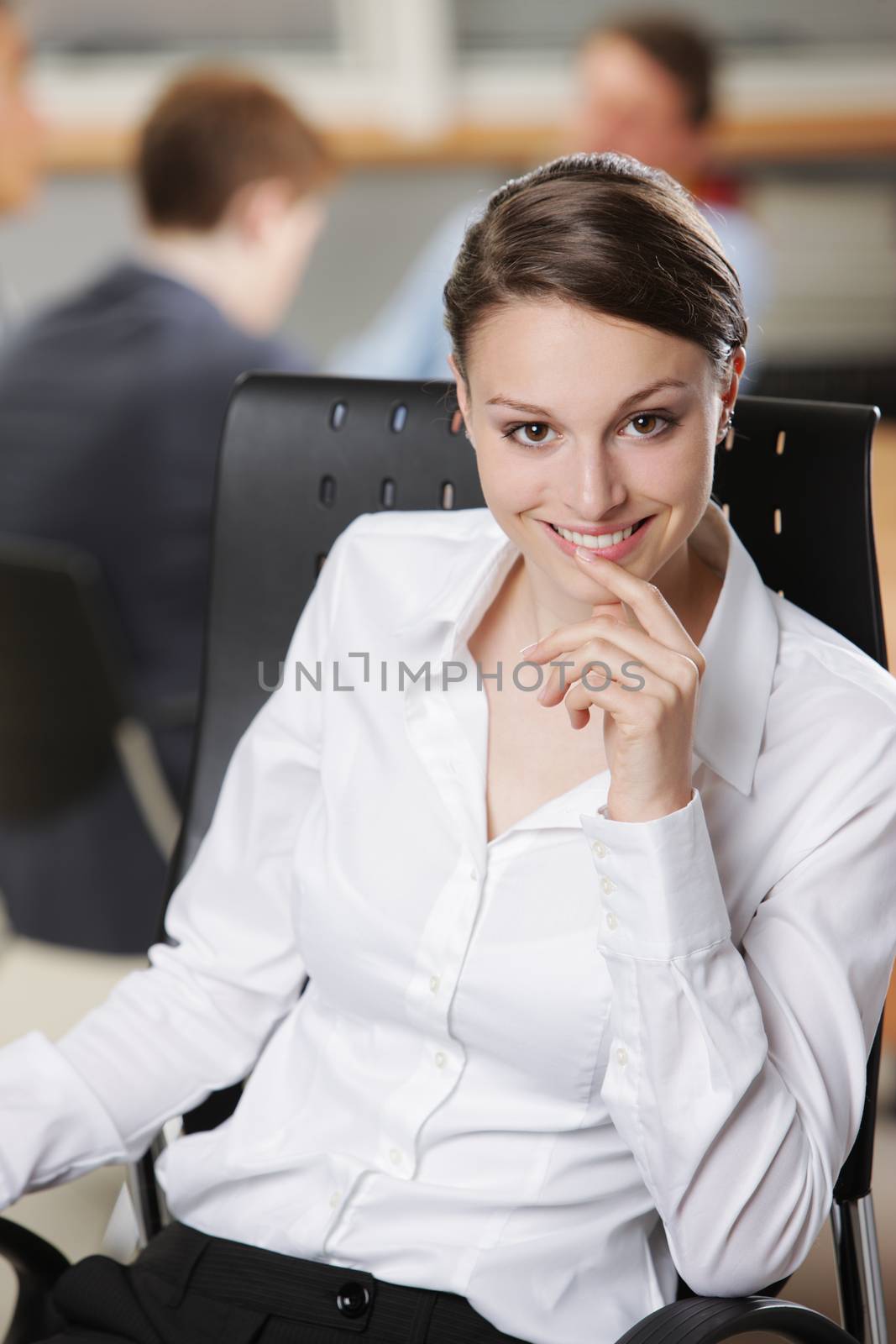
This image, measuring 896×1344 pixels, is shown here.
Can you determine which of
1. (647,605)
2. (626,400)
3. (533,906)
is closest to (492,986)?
(533,906)

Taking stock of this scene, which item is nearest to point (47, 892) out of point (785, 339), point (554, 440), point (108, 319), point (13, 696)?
point (13, 696)

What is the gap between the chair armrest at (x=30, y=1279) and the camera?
3.38ft

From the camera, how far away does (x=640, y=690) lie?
2.76ft

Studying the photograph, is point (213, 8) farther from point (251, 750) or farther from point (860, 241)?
point (251, 750)

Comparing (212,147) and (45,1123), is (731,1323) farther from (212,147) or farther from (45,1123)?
(212,147)

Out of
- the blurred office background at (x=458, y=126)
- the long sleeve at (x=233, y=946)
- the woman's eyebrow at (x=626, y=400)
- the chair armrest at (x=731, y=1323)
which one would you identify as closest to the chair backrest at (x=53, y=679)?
the long sleeve at (x=233, y=946)

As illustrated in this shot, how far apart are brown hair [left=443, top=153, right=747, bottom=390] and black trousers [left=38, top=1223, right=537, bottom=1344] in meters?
0.66

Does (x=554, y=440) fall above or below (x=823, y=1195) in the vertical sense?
above

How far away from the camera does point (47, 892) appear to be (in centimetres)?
209

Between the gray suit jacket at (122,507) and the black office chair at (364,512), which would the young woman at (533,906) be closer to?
the black office chair at (364,512)

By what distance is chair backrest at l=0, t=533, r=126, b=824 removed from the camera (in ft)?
5.88

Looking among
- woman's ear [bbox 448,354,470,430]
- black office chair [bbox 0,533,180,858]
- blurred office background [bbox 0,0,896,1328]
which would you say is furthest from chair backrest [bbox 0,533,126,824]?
blurred office background [bbox 0,0,896,1328]

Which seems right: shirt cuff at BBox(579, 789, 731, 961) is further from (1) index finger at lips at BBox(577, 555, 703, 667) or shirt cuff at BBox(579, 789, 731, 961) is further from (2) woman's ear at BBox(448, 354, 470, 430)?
(2) woman's ear at BBox(448, 354, 470, 430)

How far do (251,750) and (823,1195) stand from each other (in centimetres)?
54
